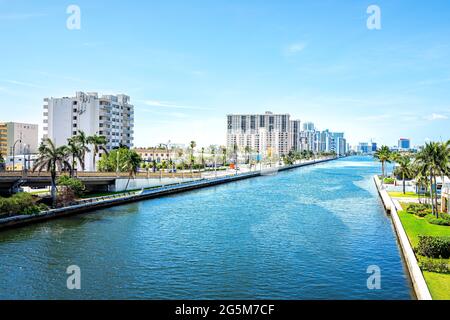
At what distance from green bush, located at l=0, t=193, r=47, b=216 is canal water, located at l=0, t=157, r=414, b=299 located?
9.74ft

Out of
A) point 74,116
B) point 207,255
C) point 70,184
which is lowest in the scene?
point 207,255

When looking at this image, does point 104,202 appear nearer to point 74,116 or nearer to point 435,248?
point 435,248

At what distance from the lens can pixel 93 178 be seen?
65.8 m

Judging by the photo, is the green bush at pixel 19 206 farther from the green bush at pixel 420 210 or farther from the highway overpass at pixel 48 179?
the green bush at pixel 420 210

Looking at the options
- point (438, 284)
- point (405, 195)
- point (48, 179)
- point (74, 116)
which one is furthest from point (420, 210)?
point (74, 116)

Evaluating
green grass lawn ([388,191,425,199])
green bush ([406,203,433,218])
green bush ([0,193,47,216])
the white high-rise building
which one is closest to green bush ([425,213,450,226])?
green bush ([406,203,433,218])

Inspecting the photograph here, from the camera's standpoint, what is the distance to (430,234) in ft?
105

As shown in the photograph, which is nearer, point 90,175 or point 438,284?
point 438,284

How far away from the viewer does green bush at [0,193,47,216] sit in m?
41.3

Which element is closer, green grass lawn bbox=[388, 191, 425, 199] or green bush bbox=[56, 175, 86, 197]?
green bush bbox=[56, 175, 86, 197]

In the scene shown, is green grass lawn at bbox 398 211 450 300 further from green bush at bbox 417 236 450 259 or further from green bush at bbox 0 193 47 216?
green bush at bbox 0 193 47 216

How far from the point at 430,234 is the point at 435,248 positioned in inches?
261

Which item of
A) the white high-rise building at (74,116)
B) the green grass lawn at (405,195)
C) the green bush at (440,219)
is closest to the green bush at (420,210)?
the green bush at (440,219)

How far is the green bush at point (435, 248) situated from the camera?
25844 mm
